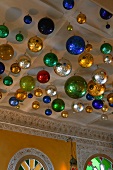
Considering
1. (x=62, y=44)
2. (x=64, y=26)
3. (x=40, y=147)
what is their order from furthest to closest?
(x=40, y=147) → (x=62, y=44) → (x=64, y=26)

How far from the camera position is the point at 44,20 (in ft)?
8.00

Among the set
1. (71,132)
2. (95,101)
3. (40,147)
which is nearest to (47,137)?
(40,147)

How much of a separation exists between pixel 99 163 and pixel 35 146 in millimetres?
1637

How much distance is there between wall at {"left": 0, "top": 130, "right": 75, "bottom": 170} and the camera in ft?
15.5

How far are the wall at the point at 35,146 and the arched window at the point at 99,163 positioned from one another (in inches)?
21.5

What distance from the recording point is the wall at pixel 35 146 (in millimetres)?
4727

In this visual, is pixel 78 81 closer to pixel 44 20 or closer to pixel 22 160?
pixel 44 20

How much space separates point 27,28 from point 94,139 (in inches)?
145

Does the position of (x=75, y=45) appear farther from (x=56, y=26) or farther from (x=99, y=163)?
(x=99, y=163)

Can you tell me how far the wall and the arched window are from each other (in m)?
0.55

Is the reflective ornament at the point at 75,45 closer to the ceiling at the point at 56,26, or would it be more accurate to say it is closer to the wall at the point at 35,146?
the ceiling at the point at 56,26

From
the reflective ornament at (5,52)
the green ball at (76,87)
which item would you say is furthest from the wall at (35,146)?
the green ball at (76,87)

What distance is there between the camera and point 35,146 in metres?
5.10

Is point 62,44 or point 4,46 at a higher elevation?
point 62,44
